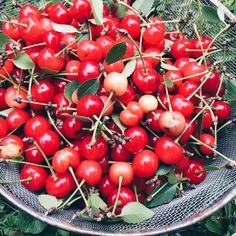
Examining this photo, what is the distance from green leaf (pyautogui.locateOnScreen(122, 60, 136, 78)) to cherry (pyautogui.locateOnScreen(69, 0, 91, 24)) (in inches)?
6.9

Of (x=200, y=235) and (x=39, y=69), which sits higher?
(x=39, y=69)

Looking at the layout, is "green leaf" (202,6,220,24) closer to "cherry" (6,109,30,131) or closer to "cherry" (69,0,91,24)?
"cherry" (69,0,91,24)

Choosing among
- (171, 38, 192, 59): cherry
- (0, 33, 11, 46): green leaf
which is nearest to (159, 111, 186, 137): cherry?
→ (171, 38, 192, 59): cherry

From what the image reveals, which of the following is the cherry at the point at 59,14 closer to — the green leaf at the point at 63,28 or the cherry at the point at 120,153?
the green leaf at the point at 63,28

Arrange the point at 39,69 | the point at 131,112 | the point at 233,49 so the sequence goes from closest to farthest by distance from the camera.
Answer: the point at 131,112
the point at 39,69
the point at 233,49

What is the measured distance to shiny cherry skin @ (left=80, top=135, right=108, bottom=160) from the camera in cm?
101

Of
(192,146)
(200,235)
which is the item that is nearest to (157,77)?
(192,146)

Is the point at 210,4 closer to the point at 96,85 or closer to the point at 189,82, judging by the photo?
the point at 189,82

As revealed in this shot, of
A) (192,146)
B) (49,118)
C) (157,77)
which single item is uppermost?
(157,77)

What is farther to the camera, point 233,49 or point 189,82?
point 233,49

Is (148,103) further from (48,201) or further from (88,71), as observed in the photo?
(48,201)

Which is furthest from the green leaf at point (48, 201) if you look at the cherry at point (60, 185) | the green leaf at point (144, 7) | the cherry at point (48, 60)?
the green leaf at point (144, 7)

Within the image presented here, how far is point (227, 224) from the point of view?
1377 millimetres

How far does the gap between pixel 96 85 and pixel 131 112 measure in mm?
107
